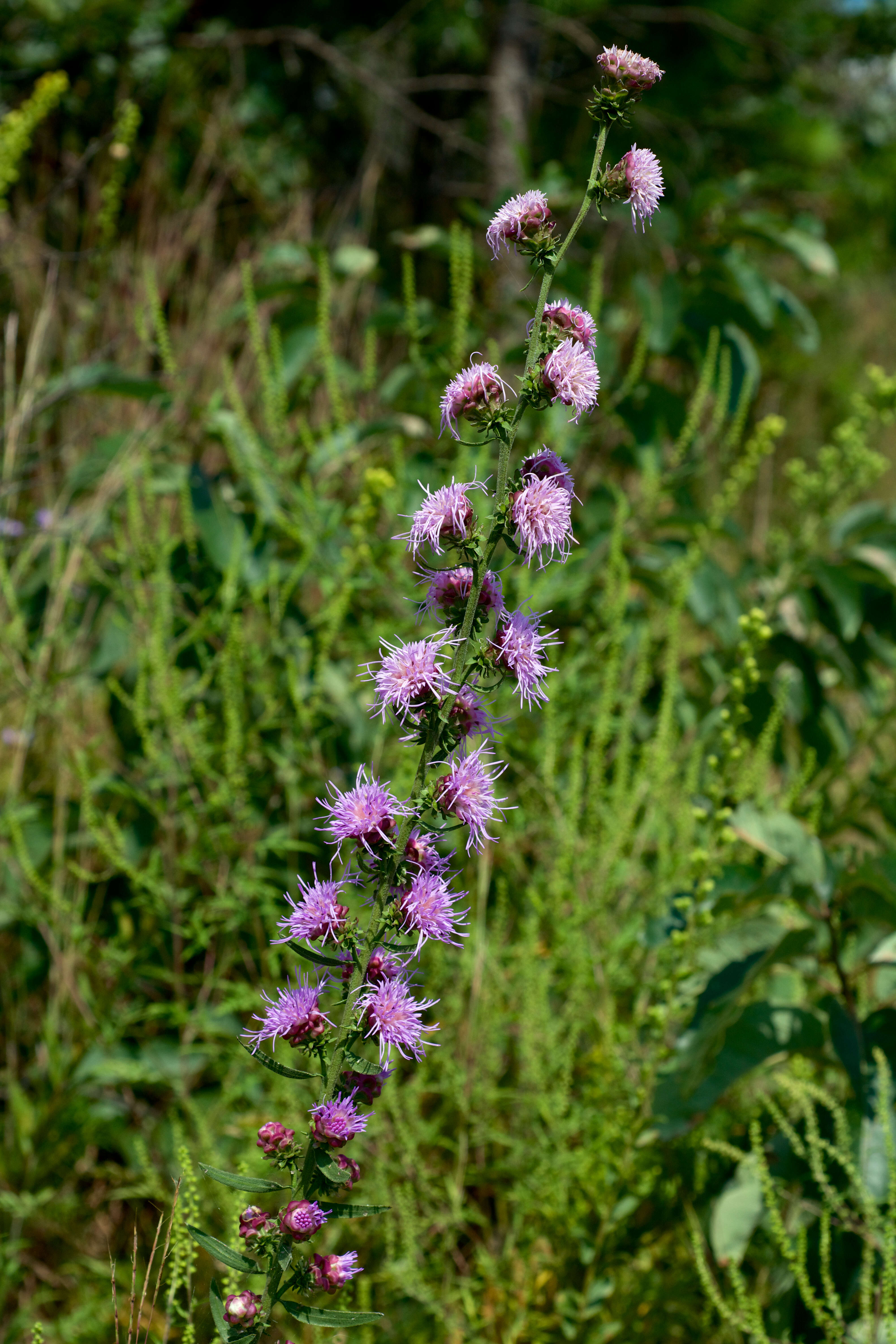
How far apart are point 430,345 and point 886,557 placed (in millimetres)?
1153

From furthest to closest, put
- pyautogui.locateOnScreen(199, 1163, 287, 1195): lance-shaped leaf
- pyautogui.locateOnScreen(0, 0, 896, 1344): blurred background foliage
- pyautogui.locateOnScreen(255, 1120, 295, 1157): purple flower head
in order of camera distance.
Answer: pyautogui.locateOnScreen(0, 0, 896, 1344): blurred background foliage, pyautogui.locateOnScreen(255, 1120, 295, 1157): purple flower head, pyautogui.locateOnScreen(199, 1163, 287, 1195): lance-shaped leaf

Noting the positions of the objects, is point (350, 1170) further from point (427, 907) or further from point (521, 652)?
point (521, 652)

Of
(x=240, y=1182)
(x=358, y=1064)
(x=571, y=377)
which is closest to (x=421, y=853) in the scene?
(x=358, y=1064)

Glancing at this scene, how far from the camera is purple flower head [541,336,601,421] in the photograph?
83 centimetres

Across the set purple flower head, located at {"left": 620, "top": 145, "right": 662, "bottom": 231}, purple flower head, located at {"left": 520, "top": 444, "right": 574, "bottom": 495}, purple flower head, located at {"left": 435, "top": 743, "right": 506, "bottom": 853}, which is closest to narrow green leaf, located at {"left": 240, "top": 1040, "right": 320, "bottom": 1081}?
purple flower head, located at {"left": 435, "top": 743, "right": 506, "bottom": 853}

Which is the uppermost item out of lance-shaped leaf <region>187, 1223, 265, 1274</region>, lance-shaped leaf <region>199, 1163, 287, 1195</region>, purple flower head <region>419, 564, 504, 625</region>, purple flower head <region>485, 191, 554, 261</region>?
purple flower head <region>485, 191, 554, 261</region>

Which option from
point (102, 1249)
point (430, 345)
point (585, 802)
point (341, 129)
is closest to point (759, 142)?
point (341, 129)

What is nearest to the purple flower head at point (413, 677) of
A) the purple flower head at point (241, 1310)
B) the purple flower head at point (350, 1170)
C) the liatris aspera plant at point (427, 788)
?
the liatris aspera plant at point (427, 788)

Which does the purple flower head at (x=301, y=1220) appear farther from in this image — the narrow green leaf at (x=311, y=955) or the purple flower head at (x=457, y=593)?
the purple flower head at (x=457, y=593)

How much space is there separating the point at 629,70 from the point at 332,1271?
39.3 inches

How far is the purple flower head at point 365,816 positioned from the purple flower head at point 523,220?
0.46 meters

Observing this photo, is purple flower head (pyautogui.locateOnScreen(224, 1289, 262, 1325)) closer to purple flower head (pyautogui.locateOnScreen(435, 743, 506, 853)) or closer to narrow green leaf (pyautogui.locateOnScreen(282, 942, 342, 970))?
narrow green leaf (pyautogui.locateOnScreen(282, 942, 342, 970))

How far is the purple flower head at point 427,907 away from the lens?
0.83m

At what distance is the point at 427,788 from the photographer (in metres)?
0.82
